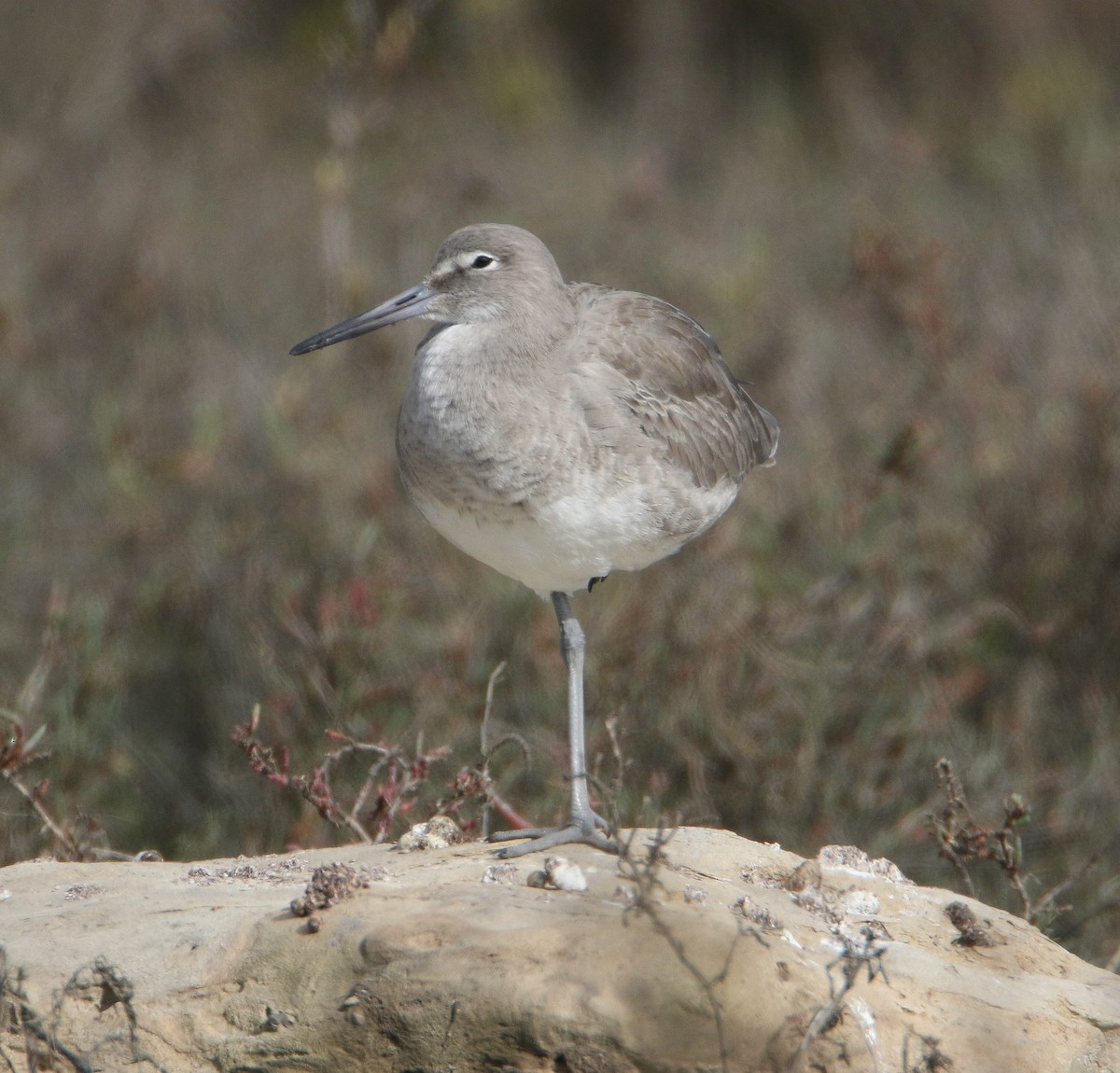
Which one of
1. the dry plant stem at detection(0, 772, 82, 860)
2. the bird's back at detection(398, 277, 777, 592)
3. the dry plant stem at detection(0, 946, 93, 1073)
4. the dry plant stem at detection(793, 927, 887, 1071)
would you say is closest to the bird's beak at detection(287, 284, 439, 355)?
the bird's back at detection(398, 277, 777, 592)

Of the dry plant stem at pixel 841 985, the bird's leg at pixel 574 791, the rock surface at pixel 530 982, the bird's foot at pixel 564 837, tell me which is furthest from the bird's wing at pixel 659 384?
the dry plant stem at pixel 841 985

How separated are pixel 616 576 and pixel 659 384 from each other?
7.58 ft

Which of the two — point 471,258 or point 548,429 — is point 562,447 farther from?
point 471,258

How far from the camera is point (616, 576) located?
23.7 feet

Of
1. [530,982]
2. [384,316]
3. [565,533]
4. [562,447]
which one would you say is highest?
[384,316]

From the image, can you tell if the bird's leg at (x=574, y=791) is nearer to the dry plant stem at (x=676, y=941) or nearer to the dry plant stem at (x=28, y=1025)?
the dry plant stem at (x=676, y=941)

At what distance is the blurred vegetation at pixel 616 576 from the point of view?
6.34 metres

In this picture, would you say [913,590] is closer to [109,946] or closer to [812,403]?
[812,403]

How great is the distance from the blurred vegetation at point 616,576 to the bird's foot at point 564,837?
1.25 metres

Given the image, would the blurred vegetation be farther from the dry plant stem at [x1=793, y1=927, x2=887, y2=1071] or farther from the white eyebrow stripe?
the dry plant stem at [x1=793, y1=927, x2=887, y2=1071]

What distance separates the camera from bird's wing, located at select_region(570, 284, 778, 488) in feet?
15.7

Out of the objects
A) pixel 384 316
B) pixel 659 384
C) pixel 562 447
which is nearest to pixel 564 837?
pixel 562 447

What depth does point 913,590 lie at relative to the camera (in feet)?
23.0

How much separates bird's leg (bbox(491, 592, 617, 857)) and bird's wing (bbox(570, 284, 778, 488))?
0.64 metres
